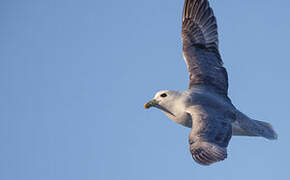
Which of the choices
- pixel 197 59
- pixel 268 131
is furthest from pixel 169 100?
pixel 268 131

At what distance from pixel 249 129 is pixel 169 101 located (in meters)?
2.07

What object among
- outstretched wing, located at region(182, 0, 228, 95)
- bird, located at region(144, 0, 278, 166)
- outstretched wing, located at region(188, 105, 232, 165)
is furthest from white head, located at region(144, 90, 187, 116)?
outstretched wing, located at region(182, 0, 228, 95)

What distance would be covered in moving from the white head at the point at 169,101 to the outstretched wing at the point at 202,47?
89cm

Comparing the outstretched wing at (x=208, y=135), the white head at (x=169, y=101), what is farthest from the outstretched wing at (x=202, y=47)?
the outstretched wing at (x=208, y=135)

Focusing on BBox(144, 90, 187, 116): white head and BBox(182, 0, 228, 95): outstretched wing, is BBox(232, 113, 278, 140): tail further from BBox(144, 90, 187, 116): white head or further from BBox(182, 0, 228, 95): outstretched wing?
BBox(144, 90, 187, 116): white head

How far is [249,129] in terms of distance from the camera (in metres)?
11.7

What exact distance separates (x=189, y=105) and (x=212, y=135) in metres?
1.60

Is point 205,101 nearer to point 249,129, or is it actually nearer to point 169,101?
point 169,101

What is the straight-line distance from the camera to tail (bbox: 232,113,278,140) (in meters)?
11.6

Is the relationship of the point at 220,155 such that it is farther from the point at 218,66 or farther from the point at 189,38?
the point at 189,38

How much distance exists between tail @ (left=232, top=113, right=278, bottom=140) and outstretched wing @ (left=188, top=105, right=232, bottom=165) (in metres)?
0.55

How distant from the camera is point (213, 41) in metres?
13.2

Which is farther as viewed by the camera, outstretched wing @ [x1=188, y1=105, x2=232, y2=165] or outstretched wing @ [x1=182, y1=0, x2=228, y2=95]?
outstretched wing @ [x1=182, y1=0, x2=228, y2=95]

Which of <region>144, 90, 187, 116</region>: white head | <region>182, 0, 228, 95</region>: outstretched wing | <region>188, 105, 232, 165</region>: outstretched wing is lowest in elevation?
<region>188, 105, 232, 165</region>: outstretched wing
